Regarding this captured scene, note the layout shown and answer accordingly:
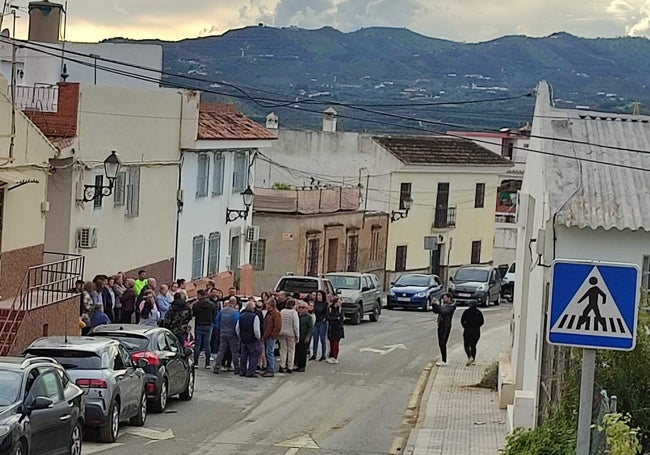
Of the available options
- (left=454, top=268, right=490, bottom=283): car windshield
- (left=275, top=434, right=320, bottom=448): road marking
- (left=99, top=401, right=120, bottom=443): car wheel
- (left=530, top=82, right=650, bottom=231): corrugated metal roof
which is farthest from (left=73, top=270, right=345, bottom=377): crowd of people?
(left=454, top=268, right=490, bottom=283): car windshield

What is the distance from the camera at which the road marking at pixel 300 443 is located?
19031 millimetres

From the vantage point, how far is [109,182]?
30.9 metres

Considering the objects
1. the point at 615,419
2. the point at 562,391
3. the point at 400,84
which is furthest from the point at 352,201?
the point at 400,84

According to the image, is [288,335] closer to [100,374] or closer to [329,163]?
[100,374]

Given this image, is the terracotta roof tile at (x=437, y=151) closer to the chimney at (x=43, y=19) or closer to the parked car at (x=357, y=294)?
the parked car at (x=357, y=294)

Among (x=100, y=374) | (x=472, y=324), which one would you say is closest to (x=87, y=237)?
(x=472, y=324)

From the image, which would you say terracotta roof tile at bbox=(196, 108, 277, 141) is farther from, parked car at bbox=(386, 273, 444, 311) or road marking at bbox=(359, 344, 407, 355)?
road marking at bbox=(359, 344, 407, 355)

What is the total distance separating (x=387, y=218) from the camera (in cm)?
5872

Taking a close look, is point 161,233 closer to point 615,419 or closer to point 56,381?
point 56,381

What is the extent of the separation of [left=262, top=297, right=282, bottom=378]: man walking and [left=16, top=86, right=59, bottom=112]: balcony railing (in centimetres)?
748

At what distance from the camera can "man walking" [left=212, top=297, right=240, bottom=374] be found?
26188 mm

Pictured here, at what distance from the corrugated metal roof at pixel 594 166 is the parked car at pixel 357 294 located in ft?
58.0

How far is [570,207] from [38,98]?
55.6ft

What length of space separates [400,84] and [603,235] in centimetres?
14658
